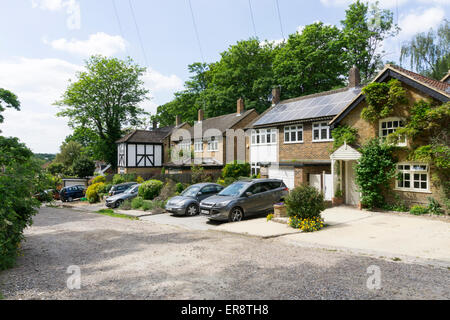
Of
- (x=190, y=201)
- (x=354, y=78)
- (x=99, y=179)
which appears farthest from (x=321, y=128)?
(x=99, y=179)

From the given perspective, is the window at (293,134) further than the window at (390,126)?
Yes

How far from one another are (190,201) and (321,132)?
32.7ft

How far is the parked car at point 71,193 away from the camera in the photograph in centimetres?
3030

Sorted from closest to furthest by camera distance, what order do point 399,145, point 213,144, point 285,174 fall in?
point 399,145, point 285,174, point 213,144

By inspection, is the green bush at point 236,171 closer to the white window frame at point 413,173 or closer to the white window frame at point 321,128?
the white window frame at point 321,128

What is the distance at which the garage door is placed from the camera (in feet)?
61.6

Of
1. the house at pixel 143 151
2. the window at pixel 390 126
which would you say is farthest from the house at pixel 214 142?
the window at pixel 390 126

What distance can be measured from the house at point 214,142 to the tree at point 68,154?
72.0ft

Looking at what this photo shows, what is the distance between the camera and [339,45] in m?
34.5

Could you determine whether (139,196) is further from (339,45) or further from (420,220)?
(339,45)

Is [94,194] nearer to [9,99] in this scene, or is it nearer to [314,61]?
[9,99]

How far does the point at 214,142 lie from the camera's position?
3391 centimetres

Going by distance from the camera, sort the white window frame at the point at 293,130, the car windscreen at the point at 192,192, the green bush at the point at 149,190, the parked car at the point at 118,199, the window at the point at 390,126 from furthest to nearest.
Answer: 1. the green bush at the point at 149,190
2. the parked car at the point at 118,199
3. the white window frame at the point at 293,130
4. the car windscreen at the point at 192,192
5. the window at the point at 390,126
